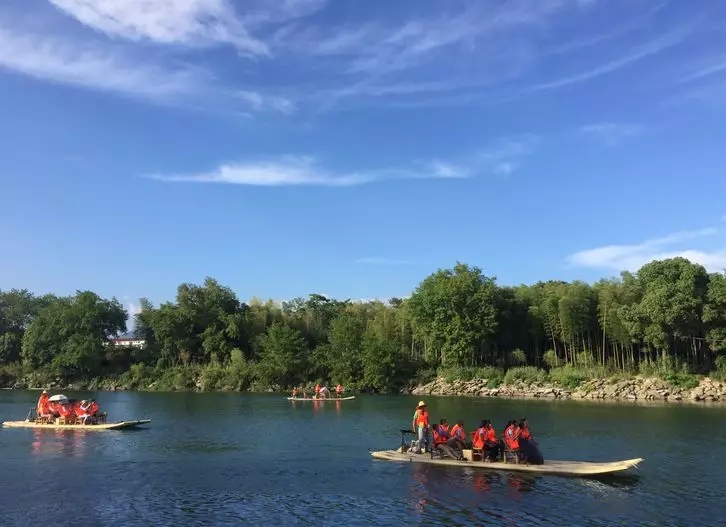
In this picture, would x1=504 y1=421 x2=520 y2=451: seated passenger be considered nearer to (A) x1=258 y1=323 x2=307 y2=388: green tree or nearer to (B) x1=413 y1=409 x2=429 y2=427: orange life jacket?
(B) x1=413 y1=409 x2=429 y2=427: orange life jacket

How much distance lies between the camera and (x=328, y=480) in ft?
71.1

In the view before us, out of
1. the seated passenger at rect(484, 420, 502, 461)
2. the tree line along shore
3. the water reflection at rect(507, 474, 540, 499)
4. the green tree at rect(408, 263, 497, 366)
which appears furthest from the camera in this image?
the green tree at rect(408, 263, 497, 366)

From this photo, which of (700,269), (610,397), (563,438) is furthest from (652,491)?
(700,269)

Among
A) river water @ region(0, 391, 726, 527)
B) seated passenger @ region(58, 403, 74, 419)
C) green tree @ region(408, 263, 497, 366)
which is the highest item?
green tree @ region(408, 263, 497, 366)

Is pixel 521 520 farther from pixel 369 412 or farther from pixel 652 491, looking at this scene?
pixel 369 412

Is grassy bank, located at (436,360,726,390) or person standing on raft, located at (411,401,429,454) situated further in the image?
A: grassy bank, located at (436,360,726,390)

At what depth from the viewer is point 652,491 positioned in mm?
19734

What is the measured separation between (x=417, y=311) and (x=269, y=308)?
28028 millimetres

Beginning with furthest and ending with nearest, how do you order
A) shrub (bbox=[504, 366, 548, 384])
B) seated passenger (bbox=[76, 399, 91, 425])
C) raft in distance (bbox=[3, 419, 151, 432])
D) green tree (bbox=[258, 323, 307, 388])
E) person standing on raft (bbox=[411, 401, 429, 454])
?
green tree (bbox=[258, 323, 307, 388]) → shrub (bbox=[504, 366, 548, 384]) → seated passenger (bbox=[76, 399, 91, 425]) → raft in distance (bbox=[3, 419, 151, 432]) → person standing on raft (bbox=[411, 401, 429, 454])

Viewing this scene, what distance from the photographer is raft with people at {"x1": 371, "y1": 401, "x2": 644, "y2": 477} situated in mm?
21703

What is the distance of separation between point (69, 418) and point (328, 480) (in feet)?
70.6

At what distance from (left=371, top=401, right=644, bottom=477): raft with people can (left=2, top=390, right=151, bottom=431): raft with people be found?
17.4 metres

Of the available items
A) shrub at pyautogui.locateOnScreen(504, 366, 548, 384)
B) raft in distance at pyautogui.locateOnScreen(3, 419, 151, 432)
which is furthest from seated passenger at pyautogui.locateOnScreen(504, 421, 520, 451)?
shrub at pyautogui.locateOnScreen(504, 366, 548, 384)

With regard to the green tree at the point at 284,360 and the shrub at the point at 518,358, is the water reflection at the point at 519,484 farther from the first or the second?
the green tree at the point at 284,360
